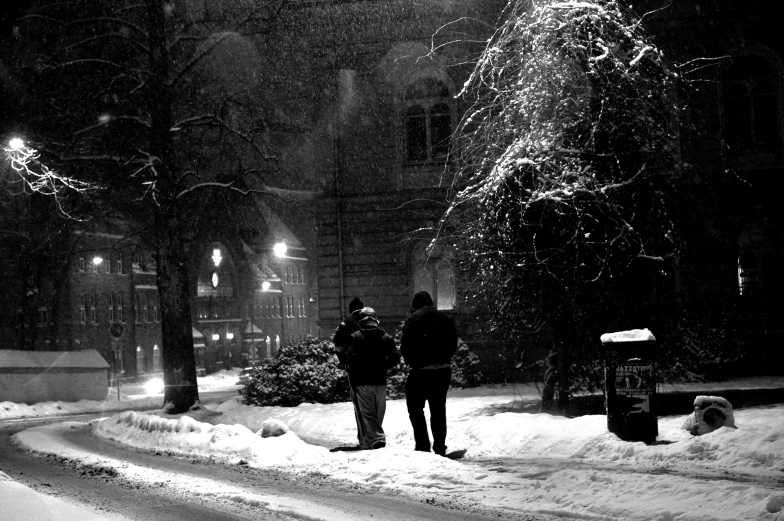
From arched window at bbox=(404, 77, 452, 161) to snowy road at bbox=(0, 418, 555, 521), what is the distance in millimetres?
18090

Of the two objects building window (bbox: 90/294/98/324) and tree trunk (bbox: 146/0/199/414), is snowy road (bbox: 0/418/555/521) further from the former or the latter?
building window (bbox: 90/294/98/324)

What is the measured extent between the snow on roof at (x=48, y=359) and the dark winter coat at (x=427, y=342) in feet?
74.9

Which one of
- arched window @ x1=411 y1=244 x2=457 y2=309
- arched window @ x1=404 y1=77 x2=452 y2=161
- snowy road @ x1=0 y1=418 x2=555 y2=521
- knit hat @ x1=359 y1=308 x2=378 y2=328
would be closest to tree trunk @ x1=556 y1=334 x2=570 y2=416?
knit hat @ x1=359 y1=308 x2=378 y2=328

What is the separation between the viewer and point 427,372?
11.4 m

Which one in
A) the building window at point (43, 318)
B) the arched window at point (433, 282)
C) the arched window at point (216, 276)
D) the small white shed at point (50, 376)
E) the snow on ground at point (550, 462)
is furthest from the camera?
the arched window at point (216, 276)

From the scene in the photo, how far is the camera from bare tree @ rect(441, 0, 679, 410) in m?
13.1

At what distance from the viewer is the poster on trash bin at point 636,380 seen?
1089 cm

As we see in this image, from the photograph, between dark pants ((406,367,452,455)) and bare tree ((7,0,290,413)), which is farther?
bare tree ((7,0,290,413))

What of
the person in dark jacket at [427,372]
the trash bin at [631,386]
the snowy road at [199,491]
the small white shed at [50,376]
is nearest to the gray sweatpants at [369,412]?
the person in dark jacket at [427,372]

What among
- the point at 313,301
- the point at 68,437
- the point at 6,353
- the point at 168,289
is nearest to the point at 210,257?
the point at 313,301

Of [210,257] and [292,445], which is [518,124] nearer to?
[292,445]

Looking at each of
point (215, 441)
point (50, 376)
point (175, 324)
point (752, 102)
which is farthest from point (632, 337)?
point (50, 376)

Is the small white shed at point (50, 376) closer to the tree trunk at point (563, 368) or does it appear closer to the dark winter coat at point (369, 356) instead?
→ the dark winter coat at point (369, 356)

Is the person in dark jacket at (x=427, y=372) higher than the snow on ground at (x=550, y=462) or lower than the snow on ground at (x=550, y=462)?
higher
